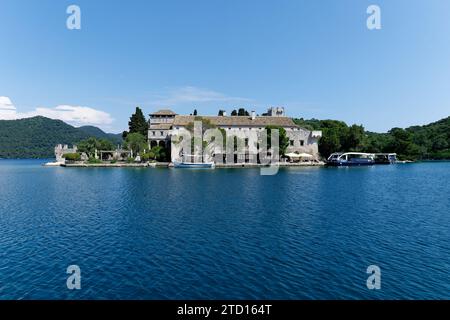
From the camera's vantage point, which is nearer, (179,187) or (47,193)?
(47,193)

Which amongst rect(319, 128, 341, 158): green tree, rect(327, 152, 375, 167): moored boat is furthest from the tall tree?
rect(327, 152, 375, 167): moored boat

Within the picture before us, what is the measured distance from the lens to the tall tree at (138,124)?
93.2 meters

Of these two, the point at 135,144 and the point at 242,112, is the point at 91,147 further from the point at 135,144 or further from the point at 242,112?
the point at 242,112

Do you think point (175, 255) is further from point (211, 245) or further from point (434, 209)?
point (434, 209)

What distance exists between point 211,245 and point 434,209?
72.6 feet

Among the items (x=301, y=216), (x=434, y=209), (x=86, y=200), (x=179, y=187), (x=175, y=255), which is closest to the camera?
(x=175, y=255)

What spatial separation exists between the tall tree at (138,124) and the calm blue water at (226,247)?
2604 inches

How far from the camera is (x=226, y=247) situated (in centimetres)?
1538

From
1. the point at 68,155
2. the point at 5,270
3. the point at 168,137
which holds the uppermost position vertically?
the point at 168,137

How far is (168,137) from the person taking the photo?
80438 mm

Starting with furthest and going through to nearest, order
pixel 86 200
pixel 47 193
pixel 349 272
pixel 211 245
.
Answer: pixel 47 193, pixel 86 200, pixel 211 245, pixel 349 272

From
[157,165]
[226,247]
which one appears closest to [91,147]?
[157,165]

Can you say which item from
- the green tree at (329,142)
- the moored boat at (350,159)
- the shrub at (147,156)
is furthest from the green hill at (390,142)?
the shrub at (147,156)

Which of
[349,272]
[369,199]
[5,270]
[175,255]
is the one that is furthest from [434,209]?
[5,270]
